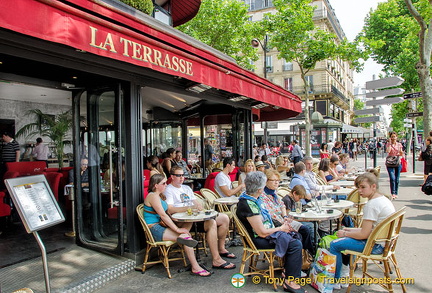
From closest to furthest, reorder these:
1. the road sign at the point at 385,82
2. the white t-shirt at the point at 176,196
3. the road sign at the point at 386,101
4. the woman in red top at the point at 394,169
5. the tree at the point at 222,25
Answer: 1. the white t-shirt at the point at 176,196
2. the woman in red top at the point at 394,169
3. the road sign at the point at 385,82
4. the road sign at the point at 386,101
5. the tree at the point at 222,25

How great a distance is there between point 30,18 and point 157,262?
3022 mm

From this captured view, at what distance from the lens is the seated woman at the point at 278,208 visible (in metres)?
4.02

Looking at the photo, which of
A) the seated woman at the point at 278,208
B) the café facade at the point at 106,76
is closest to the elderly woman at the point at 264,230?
the seated woman at the point at 278,208

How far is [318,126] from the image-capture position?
21047 millimetres

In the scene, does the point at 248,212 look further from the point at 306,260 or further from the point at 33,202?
the point at 33,202

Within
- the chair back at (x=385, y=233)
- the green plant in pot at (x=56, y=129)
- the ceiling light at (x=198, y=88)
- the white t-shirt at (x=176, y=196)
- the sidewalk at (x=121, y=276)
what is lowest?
the sidewalk at (x=121, y=276)

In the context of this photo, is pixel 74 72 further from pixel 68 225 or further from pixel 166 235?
pixel 68 225

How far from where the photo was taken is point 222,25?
20.0m

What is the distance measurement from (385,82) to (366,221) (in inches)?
339

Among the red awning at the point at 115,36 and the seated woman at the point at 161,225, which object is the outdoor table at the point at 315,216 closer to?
the seated woman at the point at 161,225

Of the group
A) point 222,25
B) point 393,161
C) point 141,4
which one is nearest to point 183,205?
point 141,4

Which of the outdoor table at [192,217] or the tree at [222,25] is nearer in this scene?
the outdoor table at [192,217]

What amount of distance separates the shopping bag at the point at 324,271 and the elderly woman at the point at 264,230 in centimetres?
18

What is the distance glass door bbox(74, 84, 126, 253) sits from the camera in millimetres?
4395
